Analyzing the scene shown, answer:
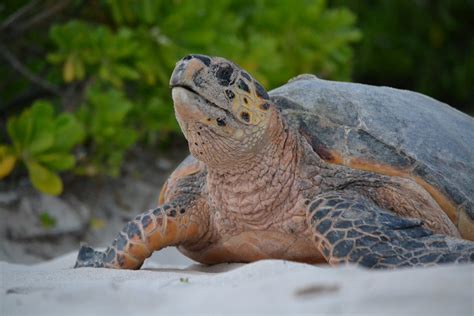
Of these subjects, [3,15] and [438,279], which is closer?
[438,279]

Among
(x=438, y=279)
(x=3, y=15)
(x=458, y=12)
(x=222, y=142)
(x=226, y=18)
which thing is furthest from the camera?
(x=458, y=12)

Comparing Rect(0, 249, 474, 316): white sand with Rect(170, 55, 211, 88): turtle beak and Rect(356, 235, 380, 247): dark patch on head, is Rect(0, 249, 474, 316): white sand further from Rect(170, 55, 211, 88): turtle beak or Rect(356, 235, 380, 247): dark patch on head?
Rect(170, 55, 211, 88): turtle beak

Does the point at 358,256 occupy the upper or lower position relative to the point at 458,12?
lower

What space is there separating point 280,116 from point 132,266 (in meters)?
0.77

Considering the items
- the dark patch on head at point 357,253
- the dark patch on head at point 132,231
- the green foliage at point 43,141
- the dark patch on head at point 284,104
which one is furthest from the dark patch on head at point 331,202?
the green foliage at point 43,141

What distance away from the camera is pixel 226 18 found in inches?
219

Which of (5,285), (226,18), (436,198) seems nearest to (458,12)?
(226,18)

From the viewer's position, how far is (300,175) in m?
2.67

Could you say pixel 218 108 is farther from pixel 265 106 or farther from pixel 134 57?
pixel 134 57

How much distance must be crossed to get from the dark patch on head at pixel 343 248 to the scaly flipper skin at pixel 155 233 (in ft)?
2.11

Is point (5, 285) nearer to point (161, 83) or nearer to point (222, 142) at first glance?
point (222, 142)

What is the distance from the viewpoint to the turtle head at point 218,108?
2.41 metres

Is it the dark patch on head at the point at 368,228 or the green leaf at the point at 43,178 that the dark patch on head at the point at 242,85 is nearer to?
the dark patch on head at the point at 368,228

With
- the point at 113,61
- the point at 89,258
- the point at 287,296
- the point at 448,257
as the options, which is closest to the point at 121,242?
the point at 89,258
